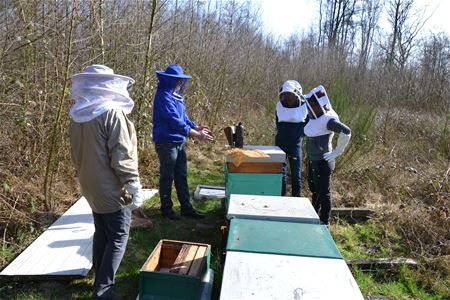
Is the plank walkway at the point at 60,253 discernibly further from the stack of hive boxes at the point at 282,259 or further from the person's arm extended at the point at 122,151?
the stack of hive boxes at the point at 282,259

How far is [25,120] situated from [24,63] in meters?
1.05

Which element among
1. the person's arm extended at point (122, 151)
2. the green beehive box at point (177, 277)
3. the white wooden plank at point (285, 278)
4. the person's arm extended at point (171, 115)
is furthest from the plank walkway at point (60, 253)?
the white wooden plank at point (285, 278)

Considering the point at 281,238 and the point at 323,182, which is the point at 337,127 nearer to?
the point at 323,182

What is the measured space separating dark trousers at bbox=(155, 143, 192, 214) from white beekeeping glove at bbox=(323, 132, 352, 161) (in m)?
1.67

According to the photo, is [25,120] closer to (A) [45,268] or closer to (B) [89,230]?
(B) [89,230]

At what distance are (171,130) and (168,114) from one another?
20 centimetres

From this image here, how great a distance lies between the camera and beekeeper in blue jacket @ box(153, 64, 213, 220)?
4.32 meters

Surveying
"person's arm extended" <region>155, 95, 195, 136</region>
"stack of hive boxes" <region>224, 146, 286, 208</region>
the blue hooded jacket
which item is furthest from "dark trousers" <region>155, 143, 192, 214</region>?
"stack of hive boxes" <region>224, 146, 286, 208</region>

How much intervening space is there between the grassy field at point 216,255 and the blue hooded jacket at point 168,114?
3.43 ft

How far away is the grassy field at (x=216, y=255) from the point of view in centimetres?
319

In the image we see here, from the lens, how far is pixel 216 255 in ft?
12.8

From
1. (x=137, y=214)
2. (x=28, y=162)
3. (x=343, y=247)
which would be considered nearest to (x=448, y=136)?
(x=343, y=247)

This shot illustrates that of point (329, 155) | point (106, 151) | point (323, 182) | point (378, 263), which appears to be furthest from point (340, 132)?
point (106, 151)

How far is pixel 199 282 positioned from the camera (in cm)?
268
